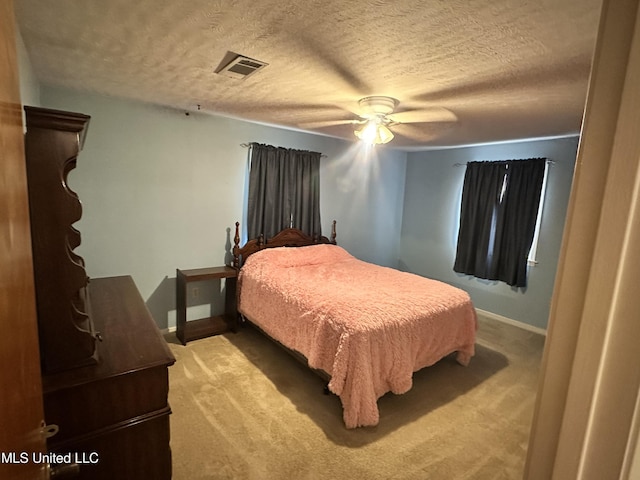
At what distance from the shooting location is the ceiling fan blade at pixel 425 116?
2654mm

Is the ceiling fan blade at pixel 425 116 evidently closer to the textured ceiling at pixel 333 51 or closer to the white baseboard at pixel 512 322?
the textured ceiling at pixel 333 51

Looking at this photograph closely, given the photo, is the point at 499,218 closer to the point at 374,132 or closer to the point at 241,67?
the point at 374,132

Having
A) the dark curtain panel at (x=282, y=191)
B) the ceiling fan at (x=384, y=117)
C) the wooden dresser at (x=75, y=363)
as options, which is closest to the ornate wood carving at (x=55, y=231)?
the wooden dresser at (x=75, y=363)

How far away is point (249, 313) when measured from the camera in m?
3.30

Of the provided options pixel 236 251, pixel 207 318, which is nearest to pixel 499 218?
pixel 236 251

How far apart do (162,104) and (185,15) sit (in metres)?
1.86

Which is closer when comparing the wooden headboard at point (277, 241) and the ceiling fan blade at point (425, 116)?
the ceiling fan blade at point (425, 116)

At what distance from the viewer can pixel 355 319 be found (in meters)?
2.22

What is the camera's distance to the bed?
7.00ft

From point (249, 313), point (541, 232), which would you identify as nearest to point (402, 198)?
point (541, 232)

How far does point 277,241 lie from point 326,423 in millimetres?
2193

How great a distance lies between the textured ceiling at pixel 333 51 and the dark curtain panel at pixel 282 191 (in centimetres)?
102

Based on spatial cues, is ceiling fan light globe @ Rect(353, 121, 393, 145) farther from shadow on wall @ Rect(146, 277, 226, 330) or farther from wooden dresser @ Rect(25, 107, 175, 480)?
shadow on wall @ Rect(146, 277, 226, 330)

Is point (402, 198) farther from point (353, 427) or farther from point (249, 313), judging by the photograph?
point (353, 427)
